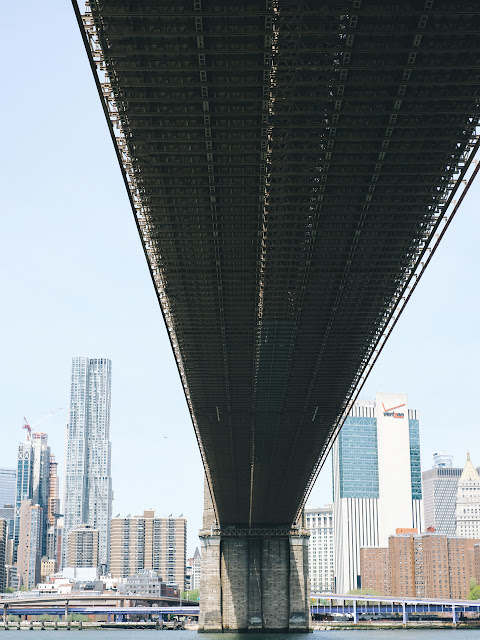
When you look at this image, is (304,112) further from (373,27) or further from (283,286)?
(283,286)

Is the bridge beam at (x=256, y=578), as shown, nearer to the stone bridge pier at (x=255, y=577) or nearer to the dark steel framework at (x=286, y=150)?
the stone bridge pier at (x=255, y=577)

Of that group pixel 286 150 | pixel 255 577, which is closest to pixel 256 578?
pixel 255 577

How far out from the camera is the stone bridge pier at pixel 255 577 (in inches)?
3725

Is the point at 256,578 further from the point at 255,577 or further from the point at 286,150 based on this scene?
the point at 286,150

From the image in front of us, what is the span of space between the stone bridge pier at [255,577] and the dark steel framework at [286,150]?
53.4m

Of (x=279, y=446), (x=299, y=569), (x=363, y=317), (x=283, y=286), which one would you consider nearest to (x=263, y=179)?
(x=283, y=286)

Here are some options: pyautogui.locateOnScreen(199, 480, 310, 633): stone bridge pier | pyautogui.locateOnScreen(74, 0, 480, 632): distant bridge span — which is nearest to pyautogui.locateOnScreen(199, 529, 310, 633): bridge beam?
pyautogui.locateOnScreen(199, 480, 310, 633): stone bridge pier

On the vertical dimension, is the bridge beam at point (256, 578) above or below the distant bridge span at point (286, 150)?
below

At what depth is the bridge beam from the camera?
94.6 meters

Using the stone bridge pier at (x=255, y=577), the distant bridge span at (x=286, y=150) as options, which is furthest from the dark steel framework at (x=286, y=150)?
the stone bridge pier at (x=255, y=577)

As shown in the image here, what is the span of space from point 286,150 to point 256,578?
75519 millimetres

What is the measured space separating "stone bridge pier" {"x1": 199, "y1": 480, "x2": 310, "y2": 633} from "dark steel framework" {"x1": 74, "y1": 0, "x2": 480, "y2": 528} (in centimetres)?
5341

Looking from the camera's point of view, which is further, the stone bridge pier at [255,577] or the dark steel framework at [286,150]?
the stone bridge pier at [255,577]

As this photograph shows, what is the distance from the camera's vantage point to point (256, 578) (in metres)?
95.2
